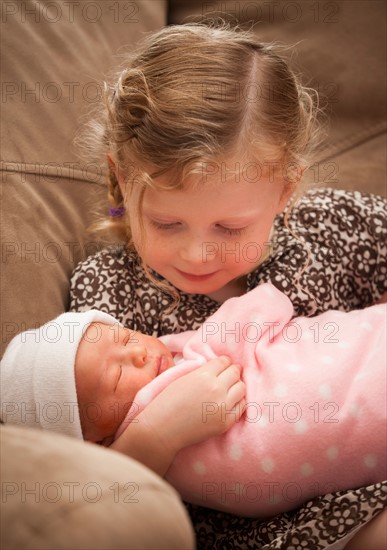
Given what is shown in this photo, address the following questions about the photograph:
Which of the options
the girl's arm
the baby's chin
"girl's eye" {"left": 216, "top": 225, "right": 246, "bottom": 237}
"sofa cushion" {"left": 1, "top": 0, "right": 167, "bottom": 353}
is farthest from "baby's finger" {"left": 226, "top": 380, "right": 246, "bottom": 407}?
"sofa cushion" {"left": 1, "top": 0, "right": 167, "bottom": 353}

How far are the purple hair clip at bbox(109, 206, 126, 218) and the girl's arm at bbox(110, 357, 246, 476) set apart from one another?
0.40 metres

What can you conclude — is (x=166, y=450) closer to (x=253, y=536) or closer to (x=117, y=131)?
→ (x=253, y=536)

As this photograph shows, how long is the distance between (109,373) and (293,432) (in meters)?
0.28

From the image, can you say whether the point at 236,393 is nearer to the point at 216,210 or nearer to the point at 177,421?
the point at 177,421

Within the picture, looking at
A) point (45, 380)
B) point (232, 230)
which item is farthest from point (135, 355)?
point (232, 230)

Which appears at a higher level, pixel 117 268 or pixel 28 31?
pixel 28 31

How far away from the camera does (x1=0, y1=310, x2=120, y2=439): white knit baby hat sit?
1.00 meters

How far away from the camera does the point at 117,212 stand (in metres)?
1.29

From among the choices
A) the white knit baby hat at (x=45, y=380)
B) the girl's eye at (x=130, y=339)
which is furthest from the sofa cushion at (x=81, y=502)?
the girl's eye at (x=130, y=339)

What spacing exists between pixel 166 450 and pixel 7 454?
41cm

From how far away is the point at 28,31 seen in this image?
132cm

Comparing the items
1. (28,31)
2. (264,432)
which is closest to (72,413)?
(264,432)

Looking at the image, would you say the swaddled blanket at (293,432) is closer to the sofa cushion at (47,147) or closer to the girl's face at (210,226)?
the girl's face at (210,226)

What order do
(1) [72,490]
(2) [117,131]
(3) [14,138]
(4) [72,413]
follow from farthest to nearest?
(3) [14,138] → (2) [117,131] → (4) [72,413] → (1) [72,490]
